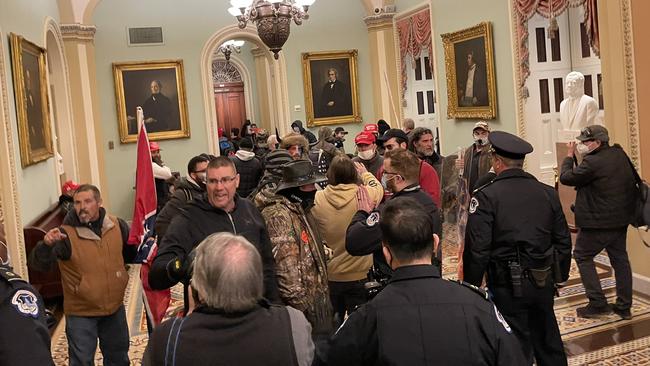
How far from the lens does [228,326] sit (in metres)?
1.99

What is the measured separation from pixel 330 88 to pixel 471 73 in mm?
4116

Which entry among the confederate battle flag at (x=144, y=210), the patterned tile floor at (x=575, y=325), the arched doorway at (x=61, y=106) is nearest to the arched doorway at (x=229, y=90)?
the arched doorway at (x=61, y=106)

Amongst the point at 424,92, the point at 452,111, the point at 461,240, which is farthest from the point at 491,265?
the point at 424,92

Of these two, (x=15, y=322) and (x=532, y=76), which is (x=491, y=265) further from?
(x=532, y=76)

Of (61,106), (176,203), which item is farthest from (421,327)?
(61,106)

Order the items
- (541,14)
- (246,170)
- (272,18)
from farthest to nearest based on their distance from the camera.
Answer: (541,14)
(272,18)
(246,170)

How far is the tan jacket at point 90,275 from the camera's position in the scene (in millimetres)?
4371

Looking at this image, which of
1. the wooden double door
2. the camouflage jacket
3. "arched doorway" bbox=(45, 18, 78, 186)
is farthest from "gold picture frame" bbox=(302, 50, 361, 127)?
the camouflage jacket

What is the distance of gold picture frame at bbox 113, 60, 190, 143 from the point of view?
13.0 m

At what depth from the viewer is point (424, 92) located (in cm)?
1497

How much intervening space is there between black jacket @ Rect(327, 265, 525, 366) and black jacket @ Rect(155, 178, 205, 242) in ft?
9.12

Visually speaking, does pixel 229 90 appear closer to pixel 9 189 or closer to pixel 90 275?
pixel 9 189

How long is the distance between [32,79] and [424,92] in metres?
8.97

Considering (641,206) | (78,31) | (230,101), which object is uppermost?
(78,31)
